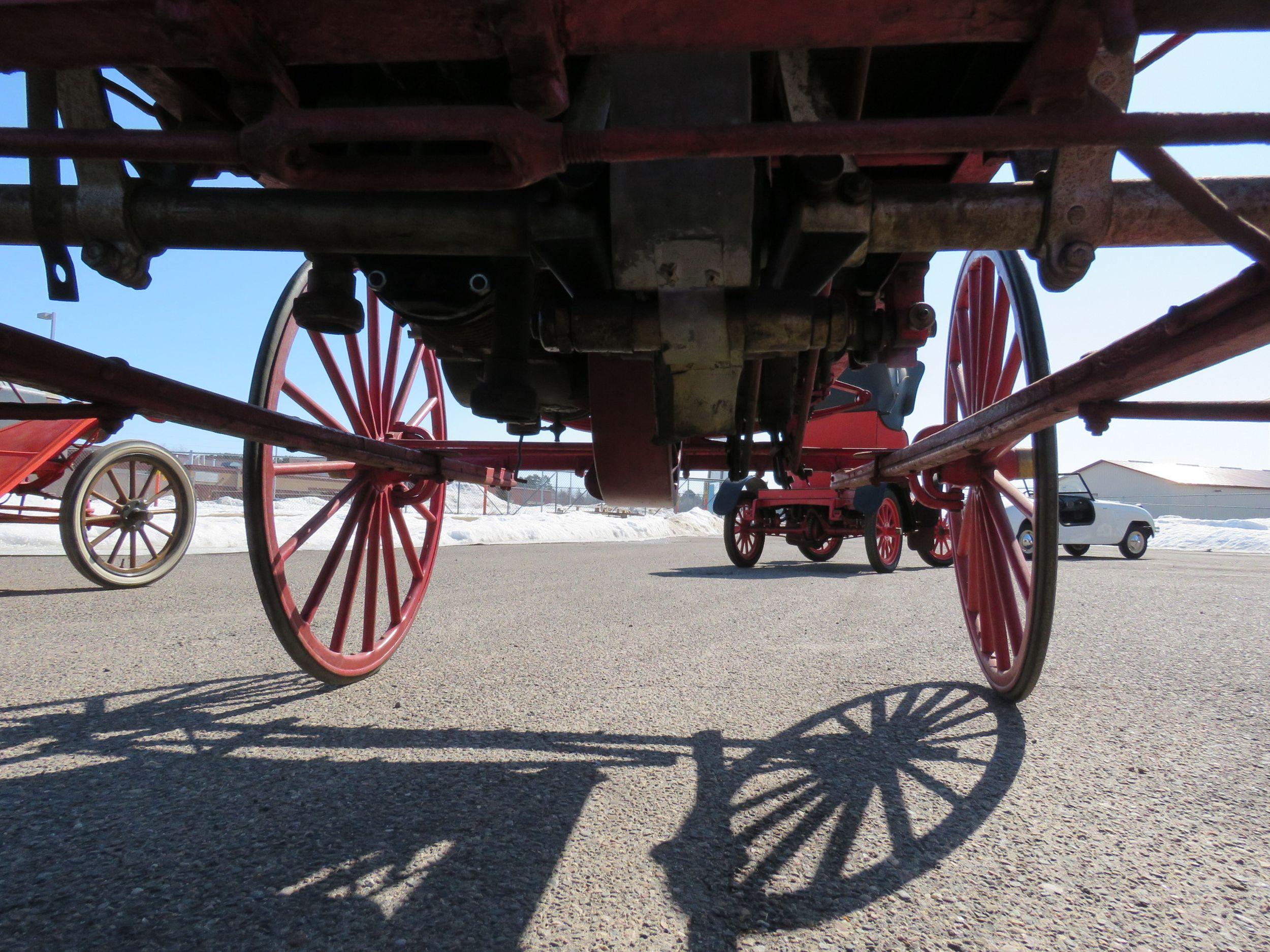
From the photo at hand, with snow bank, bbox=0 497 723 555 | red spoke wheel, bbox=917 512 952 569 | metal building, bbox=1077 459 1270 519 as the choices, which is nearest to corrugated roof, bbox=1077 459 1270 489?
metal building, bbox=1077 459 1270 519

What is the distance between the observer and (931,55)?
1.17m

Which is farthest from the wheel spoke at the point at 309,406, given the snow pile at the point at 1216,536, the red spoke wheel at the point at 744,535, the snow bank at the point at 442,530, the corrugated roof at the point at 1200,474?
the corrugated roof at the point at 1200,474

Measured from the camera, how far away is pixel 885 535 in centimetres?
779

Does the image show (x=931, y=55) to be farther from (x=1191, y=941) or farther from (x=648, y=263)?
(x=1191, y=941)

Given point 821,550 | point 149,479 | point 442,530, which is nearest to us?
point 149,479

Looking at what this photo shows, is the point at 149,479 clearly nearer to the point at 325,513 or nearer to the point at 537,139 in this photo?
the point at 325,513

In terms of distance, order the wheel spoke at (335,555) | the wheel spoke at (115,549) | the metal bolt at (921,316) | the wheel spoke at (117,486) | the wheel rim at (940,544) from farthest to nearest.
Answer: the wheel rim at (940,544)
the wheel spoke at (117,486)
the wheel spoke at (115,549)
the wheel spoke at (335,555)
the metal bolt at (921,316)

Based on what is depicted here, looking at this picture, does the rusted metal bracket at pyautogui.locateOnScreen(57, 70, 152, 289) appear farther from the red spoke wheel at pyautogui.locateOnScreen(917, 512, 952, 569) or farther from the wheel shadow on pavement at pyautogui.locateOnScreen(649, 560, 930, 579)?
the red spoke wheel at pyautogui.locateOnScreen(917, 512, 952, 569)

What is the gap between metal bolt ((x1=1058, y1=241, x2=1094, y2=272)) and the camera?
1.06m

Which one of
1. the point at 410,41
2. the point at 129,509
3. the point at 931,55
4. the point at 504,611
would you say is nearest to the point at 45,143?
the point at 410,41

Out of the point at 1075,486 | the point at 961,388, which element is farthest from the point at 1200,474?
the point at 961,388

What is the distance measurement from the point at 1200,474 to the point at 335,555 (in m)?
55.7

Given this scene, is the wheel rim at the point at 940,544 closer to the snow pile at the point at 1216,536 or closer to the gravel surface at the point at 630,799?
the gravel surface at the point at 630,799

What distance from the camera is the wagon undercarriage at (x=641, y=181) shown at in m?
0.77
